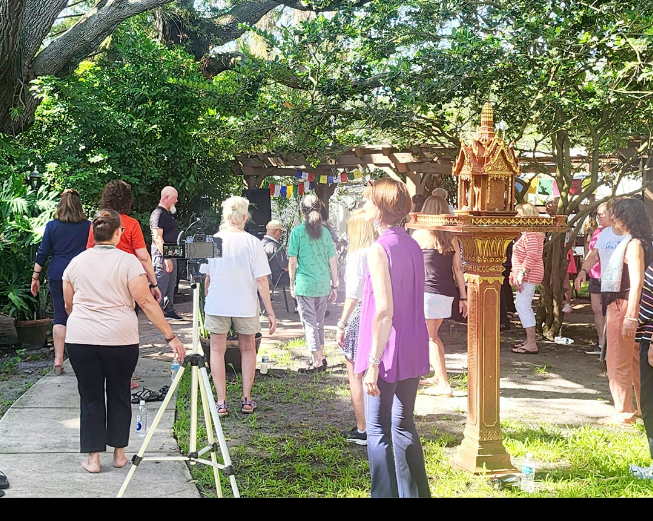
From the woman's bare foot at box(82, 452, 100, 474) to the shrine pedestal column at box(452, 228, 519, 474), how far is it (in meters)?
2.27

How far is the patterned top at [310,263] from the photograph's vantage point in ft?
24.7

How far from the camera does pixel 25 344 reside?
9031 mm

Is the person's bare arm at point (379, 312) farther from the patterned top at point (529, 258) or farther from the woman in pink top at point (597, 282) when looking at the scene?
the patterned top at point (529, 258)

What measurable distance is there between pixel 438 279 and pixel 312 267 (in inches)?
54.1

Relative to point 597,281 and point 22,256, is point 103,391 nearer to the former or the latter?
point 22,256

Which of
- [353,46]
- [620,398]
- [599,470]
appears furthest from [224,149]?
[599,470]

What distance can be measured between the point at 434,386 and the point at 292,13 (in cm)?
1318

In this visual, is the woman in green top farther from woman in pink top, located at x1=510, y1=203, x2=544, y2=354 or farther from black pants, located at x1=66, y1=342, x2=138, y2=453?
black pants, located at x1=66, y1=342, x2=138, y2=453

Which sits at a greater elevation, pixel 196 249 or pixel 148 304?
pixel 196 249

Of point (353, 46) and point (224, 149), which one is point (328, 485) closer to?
point (353, 46)

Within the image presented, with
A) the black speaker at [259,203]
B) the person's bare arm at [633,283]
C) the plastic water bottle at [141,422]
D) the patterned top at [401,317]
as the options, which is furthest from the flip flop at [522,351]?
the black speaker at [259,203]

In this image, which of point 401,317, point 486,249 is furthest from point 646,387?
point 401,317

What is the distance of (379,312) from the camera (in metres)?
3.89

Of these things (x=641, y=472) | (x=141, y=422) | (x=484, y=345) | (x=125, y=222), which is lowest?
(x=641, y=472)
